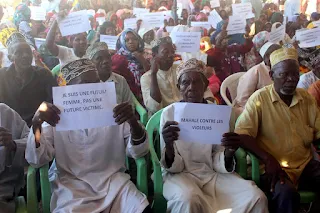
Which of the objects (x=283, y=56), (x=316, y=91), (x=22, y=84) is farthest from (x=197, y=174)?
(x=22, y=84)

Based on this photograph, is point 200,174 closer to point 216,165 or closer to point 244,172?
point 216,165

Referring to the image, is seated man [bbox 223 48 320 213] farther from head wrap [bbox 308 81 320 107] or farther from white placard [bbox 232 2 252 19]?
white placard [bbox 232 2 252 19]

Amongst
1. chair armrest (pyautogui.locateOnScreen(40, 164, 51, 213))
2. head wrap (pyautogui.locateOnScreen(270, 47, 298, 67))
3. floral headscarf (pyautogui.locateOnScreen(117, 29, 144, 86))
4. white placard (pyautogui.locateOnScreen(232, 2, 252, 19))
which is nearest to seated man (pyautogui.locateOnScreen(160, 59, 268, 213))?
head wrap (pyautogui.locateOnScreen(270, 47, 298, 67))

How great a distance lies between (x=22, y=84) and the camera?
3404mm

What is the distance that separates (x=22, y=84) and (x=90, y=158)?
1178 millimetres

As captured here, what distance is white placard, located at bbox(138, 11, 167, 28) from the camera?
6.16m

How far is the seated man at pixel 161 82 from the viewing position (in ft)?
12.8

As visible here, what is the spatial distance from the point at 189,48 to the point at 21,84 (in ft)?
7.41

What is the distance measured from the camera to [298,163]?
9.50 feet

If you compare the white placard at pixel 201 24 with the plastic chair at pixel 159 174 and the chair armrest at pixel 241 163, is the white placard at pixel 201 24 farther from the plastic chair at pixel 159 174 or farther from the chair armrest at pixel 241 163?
the chair armrest at pixel 241 163

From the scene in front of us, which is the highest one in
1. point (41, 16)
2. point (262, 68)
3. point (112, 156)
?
point (41, 16)

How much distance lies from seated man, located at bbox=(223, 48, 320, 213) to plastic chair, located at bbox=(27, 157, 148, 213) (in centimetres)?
74

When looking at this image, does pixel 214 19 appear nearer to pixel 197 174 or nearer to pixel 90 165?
pixel 197 174

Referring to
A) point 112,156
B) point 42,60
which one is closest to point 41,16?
point 42,60
